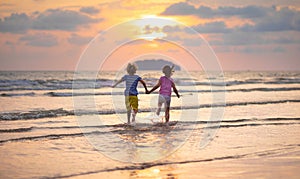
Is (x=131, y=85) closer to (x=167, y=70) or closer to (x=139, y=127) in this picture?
(x=167, y=70)

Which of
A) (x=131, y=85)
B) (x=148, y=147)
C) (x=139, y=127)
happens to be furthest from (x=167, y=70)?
(x=148, y=147)

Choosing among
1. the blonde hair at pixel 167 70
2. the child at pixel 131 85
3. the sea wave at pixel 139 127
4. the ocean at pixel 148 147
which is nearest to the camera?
the ocean at pixel 148 147

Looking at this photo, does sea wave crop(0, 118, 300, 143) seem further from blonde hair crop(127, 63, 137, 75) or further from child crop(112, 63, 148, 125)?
blonde hair crop(127, 63, 137, 75)

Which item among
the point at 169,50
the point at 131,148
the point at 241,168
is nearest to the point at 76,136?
the point at 131,148

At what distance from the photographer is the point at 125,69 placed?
44.9ft

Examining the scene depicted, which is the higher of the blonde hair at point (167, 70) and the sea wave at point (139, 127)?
the blonde hair at point (167, 70)

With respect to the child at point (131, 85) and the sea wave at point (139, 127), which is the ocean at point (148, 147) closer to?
the sea wave at point (139, 127)

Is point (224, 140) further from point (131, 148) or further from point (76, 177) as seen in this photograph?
point (76, 177)

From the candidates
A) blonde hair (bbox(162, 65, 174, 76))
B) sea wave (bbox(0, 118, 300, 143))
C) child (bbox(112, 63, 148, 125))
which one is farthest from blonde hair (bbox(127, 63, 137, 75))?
sea wave (bbox(0, 118, 300, 143))

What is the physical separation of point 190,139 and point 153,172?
3888 millimetres

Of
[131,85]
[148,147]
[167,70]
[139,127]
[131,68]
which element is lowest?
[148,147]

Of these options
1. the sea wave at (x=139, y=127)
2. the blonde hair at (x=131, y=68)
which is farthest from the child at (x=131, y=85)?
the sea wave at (x=139, y=127)

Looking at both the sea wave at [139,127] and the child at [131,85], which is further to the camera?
the child at [131,85]

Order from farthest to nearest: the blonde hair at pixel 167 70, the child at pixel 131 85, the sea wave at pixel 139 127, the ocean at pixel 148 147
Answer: the child at pixel 131 85, the blonde hair at pixel 167 70, the sea wave at pixel 139 127, the ocean at pixel 148 147
